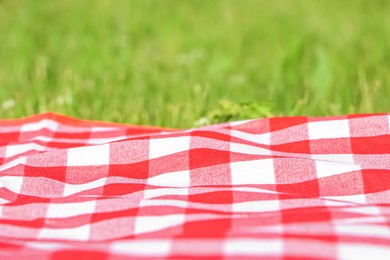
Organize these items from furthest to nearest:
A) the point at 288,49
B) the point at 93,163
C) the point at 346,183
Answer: the point at 288,49, the point at 93,163, the point at 346,183

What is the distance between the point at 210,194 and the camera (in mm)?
1778

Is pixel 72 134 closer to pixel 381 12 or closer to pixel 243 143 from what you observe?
pixel 243 143

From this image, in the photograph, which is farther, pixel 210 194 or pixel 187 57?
pixel 187 57

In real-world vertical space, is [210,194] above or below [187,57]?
below

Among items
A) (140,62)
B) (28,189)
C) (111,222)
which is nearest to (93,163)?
(28,189)

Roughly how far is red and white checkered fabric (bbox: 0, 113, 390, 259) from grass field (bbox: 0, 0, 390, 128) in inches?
24.8

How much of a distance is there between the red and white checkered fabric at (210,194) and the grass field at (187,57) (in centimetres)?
63

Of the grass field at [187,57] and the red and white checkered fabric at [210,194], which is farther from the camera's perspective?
the grass field at [187,57]

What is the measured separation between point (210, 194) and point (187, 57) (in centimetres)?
194

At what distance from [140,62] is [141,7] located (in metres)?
0.82

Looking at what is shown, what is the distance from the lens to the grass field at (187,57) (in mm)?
3031

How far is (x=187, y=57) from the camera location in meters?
3.66

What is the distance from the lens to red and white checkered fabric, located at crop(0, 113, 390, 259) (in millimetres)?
1445

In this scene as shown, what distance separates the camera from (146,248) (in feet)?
4.74
